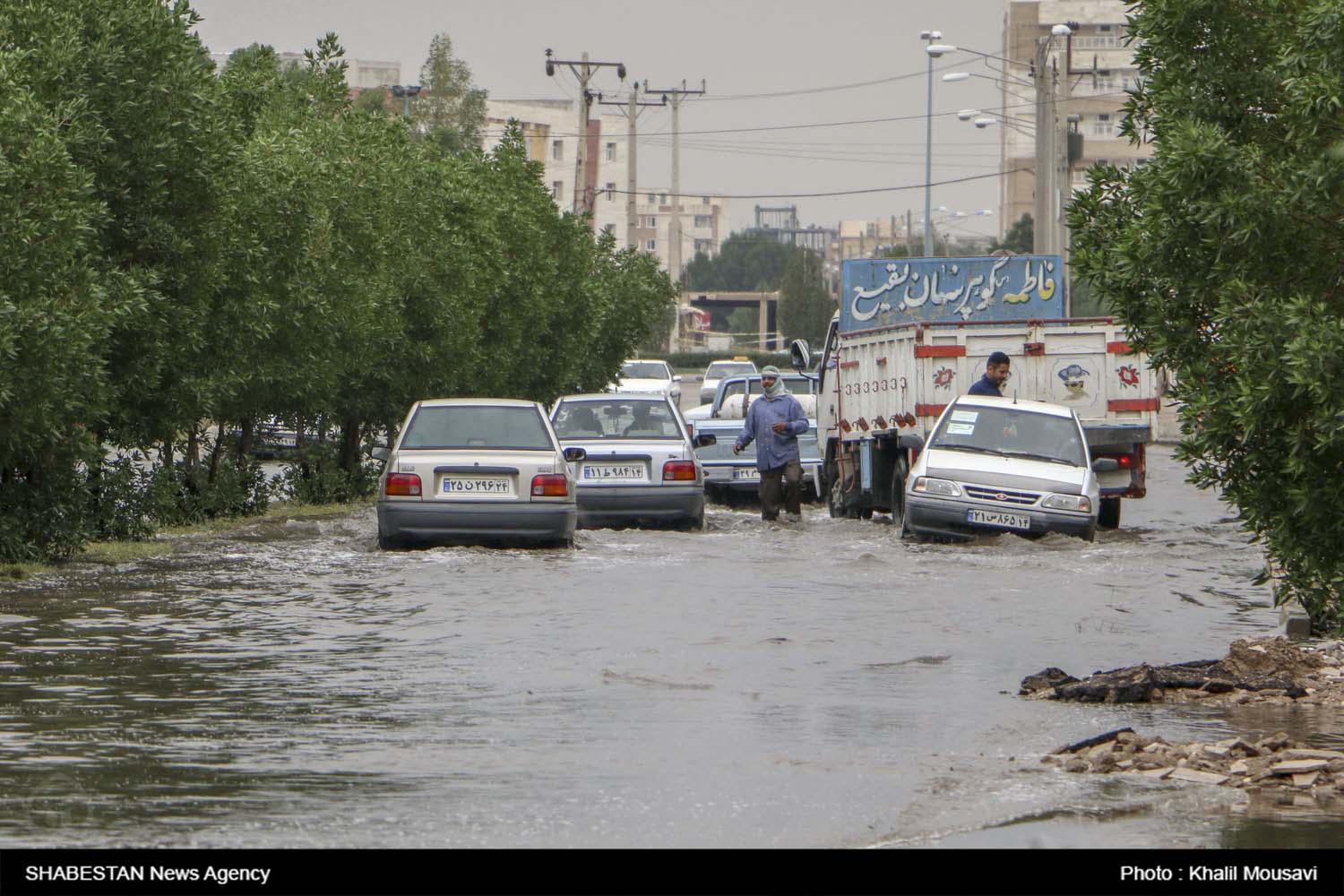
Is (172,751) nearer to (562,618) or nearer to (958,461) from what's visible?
(562,618)

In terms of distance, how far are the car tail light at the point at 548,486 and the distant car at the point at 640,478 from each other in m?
3.13

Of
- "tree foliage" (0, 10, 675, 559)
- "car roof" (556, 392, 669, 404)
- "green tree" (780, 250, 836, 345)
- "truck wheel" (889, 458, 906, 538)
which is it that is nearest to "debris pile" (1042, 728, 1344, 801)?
"tree foliage" (0, 10, 675, 559)

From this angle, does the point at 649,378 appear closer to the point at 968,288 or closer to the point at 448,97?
the point at 968,288

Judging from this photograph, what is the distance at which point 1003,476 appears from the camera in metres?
19.7

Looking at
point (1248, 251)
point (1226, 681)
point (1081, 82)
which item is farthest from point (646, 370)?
point (1081, 82)

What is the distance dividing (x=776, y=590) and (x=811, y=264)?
114997 millimetres

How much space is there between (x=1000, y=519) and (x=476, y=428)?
4952mm

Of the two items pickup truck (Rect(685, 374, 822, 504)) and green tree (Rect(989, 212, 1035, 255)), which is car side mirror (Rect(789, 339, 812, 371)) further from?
green tree (Rect(989, 212, 1035, 255))

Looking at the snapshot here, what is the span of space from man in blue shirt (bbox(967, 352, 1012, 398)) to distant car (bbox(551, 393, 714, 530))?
3.01 meters

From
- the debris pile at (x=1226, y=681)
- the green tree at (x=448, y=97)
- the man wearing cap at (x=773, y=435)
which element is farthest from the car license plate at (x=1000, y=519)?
the green tree at (x=448, y=97)

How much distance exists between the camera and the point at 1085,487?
19.8 metres

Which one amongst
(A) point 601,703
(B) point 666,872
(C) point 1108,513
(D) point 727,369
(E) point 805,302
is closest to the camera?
(B) point 666,872

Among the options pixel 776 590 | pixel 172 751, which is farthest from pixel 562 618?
pixel 172 751

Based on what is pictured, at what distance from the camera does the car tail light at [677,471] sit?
2148cm
